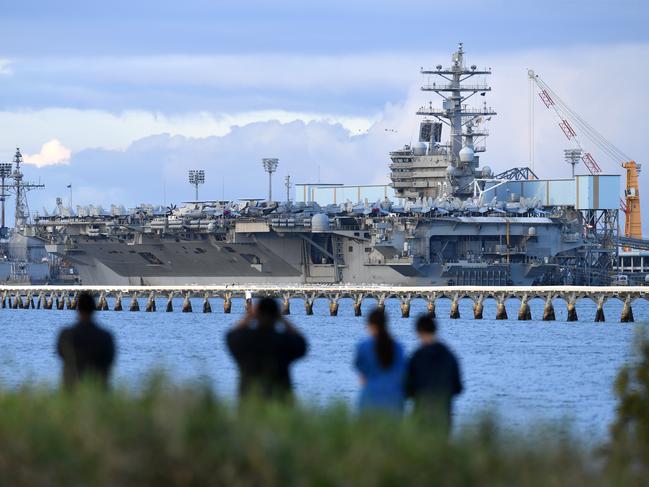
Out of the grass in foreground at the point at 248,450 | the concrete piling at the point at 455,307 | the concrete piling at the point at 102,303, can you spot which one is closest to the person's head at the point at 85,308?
the grass in foreground at the point at 248,450

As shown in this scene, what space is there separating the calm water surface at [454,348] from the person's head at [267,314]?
3.22ft

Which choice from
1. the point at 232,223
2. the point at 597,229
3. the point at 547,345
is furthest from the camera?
the point at 597,229

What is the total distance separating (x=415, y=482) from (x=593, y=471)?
1.17m

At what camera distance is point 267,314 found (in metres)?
11.4

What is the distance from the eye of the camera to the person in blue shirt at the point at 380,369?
11141 mm

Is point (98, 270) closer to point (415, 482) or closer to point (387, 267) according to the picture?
point (387, 267)

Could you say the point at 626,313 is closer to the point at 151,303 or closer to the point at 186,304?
the point at 186,304

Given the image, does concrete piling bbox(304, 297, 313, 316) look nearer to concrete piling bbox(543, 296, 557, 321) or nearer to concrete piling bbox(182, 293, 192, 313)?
concrete piling bbox(182, 293, 192, 313)

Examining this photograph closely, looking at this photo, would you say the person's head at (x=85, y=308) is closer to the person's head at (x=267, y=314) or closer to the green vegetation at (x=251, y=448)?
the person's head at (x=267, y=314)

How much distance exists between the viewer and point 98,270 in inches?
4126

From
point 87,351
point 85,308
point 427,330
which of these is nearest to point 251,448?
point 427,330

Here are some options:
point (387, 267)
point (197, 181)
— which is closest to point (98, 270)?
point (197, 181)

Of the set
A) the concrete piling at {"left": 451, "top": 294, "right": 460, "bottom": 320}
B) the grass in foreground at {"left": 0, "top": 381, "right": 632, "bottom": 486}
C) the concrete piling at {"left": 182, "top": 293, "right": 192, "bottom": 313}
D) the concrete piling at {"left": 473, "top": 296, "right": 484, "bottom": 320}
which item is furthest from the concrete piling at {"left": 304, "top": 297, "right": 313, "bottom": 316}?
the grass in foreground at {"left": 0, "top": 381, "right": 632, "bottom": 486}

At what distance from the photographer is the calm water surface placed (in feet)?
86.2
